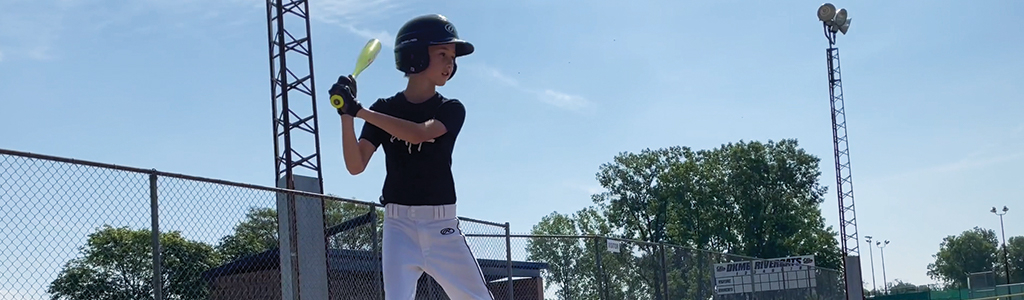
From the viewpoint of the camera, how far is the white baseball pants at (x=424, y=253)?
12.6 ft

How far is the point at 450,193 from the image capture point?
398 cm

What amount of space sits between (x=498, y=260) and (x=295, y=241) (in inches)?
103

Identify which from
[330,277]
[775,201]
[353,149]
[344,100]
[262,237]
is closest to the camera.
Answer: [344,100]

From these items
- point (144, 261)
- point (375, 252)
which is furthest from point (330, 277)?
point (144, 261)

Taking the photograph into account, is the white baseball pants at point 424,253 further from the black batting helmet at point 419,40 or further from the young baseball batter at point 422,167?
the black batting helmet at point 419,40

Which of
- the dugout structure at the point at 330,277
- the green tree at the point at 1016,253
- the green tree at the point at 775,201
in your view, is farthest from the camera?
the green tree at the point at 1016,253

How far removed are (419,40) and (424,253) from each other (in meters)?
0.79

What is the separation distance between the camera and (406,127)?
12.2ft

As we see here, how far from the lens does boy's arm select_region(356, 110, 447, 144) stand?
11.9 feet

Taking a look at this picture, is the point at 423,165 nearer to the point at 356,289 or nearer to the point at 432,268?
the point at 432,268

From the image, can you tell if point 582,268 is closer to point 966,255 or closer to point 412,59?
point 412,59

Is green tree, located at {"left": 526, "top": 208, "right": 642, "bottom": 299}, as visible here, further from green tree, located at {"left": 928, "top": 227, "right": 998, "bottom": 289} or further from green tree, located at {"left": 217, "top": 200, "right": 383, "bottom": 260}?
green tree, located at {"left": 928, "top": 227, "right": 998, "bottom": 289}

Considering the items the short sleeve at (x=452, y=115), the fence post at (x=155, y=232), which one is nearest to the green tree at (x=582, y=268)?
the fence post at (x=155, y=232)

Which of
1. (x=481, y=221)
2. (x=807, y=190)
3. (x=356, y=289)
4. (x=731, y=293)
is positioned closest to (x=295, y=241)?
(x=356, y=289)
